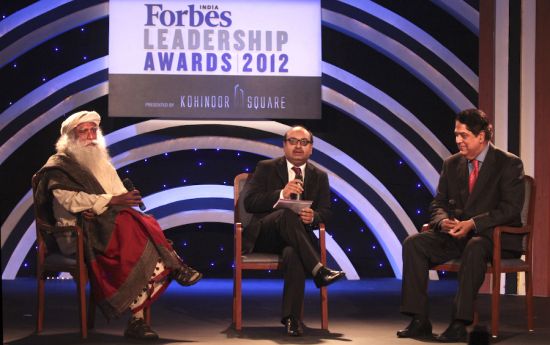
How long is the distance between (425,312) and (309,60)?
3725 millimetres

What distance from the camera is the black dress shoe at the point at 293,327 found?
4.68 metres

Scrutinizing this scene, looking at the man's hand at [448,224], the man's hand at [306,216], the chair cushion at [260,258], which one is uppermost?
the man's hand at [306,216]

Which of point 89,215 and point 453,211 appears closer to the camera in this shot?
point 89,215

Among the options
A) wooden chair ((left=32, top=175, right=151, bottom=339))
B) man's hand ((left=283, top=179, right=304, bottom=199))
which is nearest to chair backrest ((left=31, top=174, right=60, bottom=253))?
wooden chair ((left=32, top=175, right=151, bottom=339))

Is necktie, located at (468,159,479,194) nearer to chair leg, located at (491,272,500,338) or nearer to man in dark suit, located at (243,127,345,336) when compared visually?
chair leg, located at (491,272,500,338)

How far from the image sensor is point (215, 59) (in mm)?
7789

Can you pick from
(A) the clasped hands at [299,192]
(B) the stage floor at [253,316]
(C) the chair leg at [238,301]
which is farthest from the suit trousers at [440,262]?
(C) the chair leg at [238,301]

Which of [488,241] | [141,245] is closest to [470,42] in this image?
[488,241]

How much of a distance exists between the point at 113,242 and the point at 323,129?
389 centimetres

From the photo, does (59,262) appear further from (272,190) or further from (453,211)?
(453,211)

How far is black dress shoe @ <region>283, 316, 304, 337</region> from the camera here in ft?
15.3

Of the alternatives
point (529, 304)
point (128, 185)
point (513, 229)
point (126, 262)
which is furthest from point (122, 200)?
point (529, 304)

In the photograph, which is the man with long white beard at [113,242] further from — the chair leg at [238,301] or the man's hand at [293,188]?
the man's hand at [293,188]

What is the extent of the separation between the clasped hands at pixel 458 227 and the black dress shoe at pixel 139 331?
1.80m
